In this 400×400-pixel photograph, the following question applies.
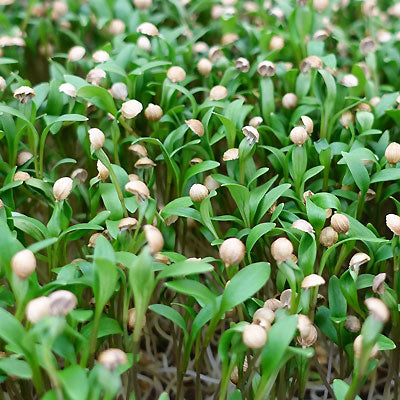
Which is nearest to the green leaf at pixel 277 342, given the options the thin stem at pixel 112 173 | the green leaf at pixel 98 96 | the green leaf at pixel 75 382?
the green leaf at pixel 75 382

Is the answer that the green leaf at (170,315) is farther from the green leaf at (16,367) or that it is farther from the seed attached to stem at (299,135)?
the seed attached to stem at (299,135)

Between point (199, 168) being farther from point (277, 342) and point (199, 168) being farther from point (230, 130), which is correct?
point (277, 342)

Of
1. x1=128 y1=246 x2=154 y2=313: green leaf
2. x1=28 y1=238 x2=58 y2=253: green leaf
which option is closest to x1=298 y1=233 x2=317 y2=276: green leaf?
x1=128 y1=246 x2=154 y2=313: green leaf

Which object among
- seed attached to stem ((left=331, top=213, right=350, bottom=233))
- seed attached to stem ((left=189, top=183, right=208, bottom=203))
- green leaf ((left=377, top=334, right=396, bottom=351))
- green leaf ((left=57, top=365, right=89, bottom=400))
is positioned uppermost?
seed attached to stem ((left=189, top=183, right=208, bottom=203))

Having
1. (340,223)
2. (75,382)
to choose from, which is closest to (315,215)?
(340,223)

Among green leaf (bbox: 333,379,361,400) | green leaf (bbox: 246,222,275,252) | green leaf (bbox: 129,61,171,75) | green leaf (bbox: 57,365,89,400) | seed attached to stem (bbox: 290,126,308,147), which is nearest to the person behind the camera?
green leaf (bbox: 57,365,89,400)

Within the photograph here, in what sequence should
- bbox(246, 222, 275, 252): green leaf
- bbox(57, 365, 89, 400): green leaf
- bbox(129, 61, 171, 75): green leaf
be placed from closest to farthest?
1. bbox(57, 365, 89, 400): green leaf
2. bbox(246, 222, 275, 252): green leaf
3. bbox(129, 61, 171, 75): green leaf

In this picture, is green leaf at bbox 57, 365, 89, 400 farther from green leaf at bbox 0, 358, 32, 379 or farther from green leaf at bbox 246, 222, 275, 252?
green leaf at bbox 246, 222, 275, 252
